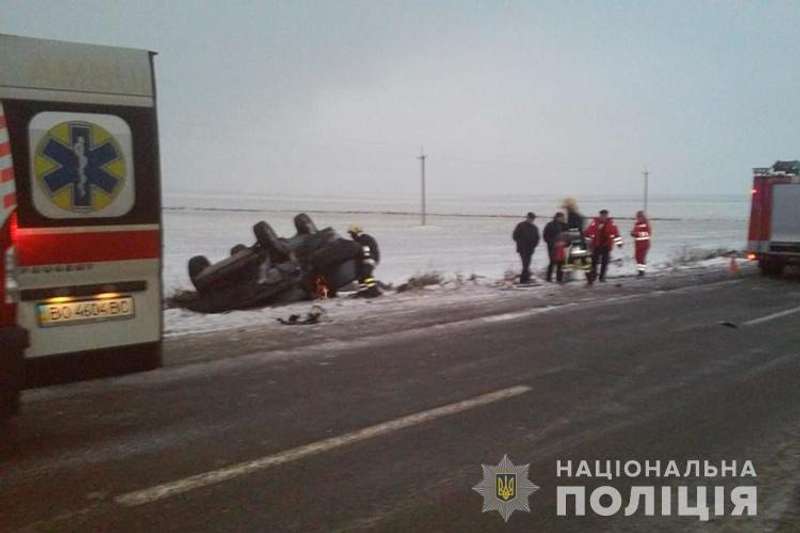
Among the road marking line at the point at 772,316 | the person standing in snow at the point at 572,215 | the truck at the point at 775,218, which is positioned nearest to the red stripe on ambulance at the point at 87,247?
the road marking line at the point at 772,316

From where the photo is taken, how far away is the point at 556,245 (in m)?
17.6

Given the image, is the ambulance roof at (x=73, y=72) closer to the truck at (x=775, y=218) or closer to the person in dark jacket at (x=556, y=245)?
the person in dark jacket at (x=556, y=245)

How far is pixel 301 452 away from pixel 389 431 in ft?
2.56

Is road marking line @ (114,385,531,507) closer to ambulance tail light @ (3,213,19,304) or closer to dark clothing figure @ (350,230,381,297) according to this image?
ambulance tail light @ (3,213,19,304)

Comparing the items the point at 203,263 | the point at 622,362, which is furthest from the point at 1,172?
the point at 203,263

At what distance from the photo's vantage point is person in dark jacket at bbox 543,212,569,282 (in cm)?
1759

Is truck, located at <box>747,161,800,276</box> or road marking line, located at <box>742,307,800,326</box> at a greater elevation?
truck, located at <box>747,161,800,276</box>

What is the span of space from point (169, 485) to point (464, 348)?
5103mm

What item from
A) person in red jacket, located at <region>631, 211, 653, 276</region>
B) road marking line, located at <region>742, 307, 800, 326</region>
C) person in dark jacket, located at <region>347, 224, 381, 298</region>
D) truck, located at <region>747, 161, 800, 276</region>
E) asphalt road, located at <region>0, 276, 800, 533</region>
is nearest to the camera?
asphalt road, located at <region>0, 276, 800, 533</region>

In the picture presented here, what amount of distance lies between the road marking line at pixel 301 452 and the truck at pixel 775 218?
1420 cm

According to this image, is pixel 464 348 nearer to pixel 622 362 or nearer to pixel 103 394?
pixel 622 362

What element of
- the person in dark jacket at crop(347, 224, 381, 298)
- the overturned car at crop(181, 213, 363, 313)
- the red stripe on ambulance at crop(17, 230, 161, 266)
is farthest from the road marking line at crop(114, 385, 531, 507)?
the person in dark jacket at crop(347, 224, 381, 298)

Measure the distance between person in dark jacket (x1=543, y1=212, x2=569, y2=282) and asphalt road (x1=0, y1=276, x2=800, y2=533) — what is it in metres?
7.77

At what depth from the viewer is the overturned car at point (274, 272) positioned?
43.3ft
